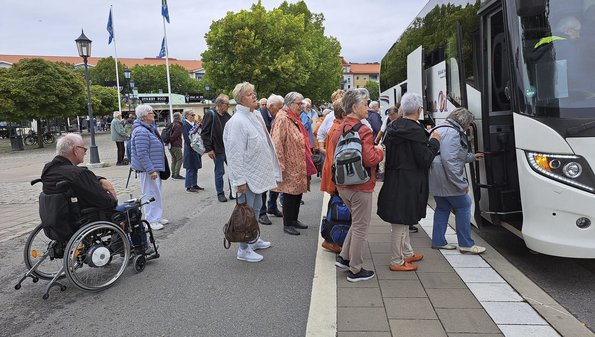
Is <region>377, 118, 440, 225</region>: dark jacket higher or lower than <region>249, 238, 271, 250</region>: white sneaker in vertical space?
higher

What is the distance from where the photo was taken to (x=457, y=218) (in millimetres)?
4691

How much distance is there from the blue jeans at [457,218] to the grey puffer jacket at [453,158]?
157mm

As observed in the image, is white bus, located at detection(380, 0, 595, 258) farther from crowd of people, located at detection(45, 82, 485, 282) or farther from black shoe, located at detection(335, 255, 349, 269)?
black shoe, located at detection(335, 255, 349, 269)

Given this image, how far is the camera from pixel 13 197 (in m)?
9.71

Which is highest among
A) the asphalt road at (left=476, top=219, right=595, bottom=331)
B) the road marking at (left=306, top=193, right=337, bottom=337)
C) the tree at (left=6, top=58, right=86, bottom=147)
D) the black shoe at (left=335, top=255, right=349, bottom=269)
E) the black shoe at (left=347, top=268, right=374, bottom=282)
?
the tree at (left=6, top=58, right=86, bottom=147)

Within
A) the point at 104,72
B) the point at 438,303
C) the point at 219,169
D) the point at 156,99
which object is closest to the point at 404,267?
the point at 438,303

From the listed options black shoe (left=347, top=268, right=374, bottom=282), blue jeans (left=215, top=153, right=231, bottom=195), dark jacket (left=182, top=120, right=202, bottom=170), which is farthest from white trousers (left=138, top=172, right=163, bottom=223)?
black shoe (left=347, top=268, right=374, bottom=282)

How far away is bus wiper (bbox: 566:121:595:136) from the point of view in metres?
3.50

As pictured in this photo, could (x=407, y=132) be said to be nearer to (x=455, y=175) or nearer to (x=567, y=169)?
(x=455, y=175)

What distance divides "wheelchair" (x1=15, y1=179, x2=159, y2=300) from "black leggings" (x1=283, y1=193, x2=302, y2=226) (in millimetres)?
1909

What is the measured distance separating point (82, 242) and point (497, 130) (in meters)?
4.39

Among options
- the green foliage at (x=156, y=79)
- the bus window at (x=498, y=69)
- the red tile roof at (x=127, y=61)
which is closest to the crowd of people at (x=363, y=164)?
the bus window at (x=498, y=69)

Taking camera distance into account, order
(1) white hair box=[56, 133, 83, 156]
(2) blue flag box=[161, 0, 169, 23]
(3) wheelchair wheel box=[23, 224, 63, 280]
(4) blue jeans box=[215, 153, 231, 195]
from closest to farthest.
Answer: (1) white hair box=[56, 133, 83, 156] → (3) wheelchair wheel box=[23, 224, 63, 280] → (4) blue jeans box=[215, 153, 231, 195] → (2) blue flag box=[161, 0, 169, 23]

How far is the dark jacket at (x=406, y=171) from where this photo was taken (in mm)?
3891
